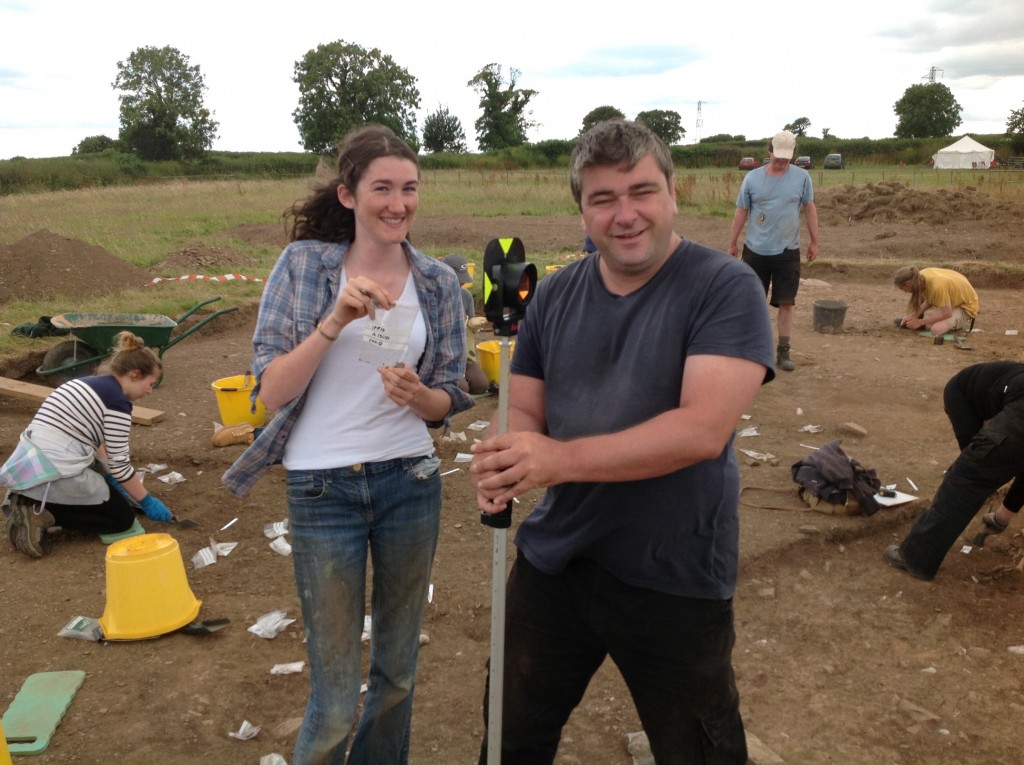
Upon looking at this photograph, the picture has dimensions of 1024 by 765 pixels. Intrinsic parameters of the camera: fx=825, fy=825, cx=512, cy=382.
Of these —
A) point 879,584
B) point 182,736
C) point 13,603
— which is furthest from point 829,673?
point 13,603

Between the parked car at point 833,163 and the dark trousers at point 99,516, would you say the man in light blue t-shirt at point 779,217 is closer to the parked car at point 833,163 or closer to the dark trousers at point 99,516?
the dark trousers at point 99,516

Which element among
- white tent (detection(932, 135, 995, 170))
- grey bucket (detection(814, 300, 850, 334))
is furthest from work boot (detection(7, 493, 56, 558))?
white tent (detection(932, 135, 995, 170))

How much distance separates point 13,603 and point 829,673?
413cm

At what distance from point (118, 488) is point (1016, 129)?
2558 inches

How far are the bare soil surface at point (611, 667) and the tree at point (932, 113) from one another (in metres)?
88.5

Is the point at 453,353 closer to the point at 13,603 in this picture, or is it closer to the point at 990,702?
the point at 990,702

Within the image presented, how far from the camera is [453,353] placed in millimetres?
2678

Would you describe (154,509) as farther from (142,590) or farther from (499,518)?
(499,518)

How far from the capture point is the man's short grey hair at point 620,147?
1943 millimetres

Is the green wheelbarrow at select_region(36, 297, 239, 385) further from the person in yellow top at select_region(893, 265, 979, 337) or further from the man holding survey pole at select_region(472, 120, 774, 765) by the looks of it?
the person in yellow top at select_region(893, 265, 979, 337)

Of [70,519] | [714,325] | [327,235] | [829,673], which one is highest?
[327,235]

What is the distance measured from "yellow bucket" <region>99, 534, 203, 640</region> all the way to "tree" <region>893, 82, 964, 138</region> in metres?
93.1

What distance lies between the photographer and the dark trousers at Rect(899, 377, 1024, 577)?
4.24 meters

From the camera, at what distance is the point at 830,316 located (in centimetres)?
1021
